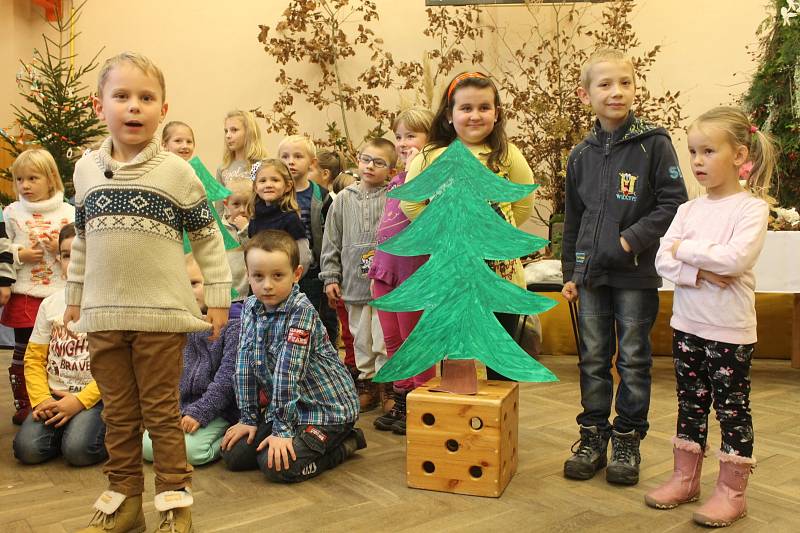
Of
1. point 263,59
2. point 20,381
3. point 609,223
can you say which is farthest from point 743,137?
point 263,59

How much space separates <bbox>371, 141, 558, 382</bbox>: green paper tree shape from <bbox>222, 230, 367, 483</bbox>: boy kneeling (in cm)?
34

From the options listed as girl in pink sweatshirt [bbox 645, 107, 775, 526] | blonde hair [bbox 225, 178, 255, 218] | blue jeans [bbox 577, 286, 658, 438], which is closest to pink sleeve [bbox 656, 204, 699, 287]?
girl in pink sweatshirt [bbox 645, 107, 775, 526]

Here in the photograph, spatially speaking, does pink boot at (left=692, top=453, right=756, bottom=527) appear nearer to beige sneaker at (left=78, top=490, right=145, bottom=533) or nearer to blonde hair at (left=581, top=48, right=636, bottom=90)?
blonde hair at (left=581, top=48, right=636, bottom=90)

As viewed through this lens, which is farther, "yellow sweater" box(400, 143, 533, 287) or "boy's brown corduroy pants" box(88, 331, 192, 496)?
"yellow sweater" box(400, 143, 533, 287)

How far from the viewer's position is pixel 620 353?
2635 mm

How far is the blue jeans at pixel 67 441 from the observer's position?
2.83 meters

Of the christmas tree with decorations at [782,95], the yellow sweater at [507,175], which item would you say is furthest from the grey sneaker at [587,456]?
the christmas tree with decorations at [782,95]

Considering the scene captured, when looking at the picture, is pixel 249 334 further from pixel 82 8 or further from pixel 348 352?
pixel 82 8

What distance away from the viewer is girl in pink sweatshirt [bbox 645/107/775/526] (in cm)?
218

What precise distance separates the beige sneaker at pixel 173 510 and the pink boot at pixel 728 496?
1.51 metres

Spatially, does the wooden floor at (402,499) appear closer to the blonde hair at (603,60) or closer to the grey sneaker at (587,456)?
the grey sneaker at (587,456)

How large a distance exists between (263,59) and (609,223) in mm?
5639

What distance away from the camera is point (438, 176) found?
2.60 metres

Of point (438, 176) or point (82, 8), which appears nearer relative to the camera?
point (438, 176)
